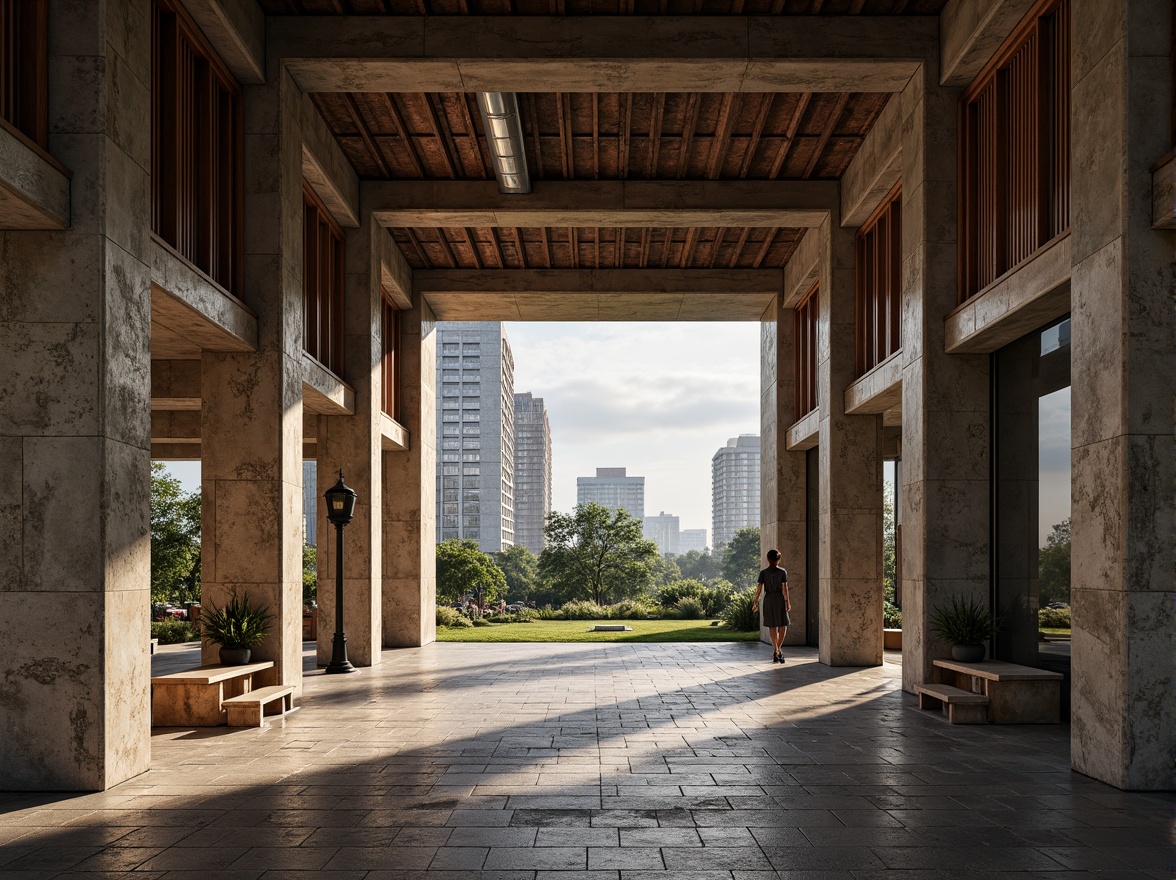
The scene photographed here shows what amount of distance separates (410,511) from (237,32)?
39.3 ft

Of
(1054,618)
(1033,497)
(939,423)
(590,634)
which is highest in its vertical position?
(939,423)

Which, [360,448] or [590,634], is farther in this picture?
[590,634]

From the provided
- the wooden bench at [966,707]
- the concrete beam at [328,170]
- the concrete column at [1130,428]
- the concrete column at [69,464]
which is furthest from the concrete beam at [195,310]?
the wooden bench at [966,707]

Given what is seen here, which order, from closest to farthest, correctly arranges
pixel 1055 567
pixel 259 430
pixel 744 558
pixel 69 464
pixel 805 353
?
1. pixel 69 464
2. pixel 1055 567
3. pixel 259 430
4. pixel 805 353
5. pixel 744 558

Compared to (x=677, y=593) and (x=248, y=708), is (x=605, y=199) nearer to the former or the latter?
(x=248, y=708)

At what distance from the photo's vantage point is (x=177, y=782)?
816cm

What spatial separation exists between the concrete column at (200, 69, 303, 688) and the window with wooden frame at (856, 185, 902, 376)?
8.95 m

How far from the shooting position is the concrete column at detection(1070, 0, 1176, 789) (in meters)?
7.81

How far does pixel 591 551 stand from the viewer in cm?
5550

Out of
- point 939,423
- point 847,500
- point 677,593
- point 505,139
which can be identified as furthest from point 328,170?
point 677,593

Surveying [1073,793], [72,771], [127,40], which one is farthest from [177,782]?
[1073,793]

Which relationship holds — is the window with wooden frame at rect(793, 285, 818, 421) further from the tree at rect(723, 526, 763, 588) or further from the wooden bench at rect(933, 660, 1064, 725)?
the tree at rect(723, 526, 763, 588)

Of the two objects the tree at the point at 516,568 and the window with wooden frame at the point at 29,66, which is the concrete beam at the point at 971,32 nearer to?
the window with wooden frame at the point at 29,66

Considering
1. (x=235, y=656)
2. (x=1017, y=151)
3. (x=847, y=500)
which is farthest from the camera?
(x=847, y=500)
